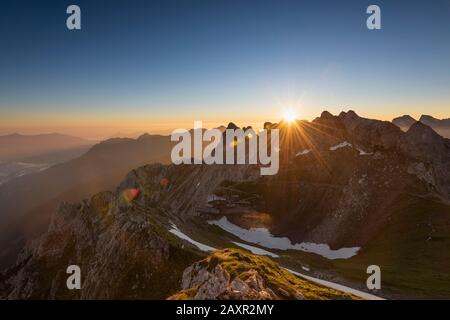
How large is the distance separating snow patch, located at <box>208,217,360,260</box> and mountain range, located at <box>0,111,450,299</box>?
0.65 meters

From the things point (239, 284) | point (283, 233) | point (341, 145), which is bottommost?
point (283, 233)

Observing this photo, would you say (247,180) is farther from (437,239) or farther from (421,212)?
(437,239)

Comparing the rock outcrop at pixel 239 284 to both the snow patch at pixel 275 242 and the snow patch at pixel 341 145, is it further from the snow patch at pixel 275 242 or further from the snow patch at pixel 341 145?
the snow patch at pixel 341 145

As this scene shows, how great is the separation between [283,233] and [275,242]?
8431 millimetres

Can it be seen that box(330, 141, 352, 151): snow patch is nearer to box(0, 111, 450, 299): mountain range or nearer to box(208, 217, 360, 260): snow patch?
box(0, 111, 450, 299): mountain range

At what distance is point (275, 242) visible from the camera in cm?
13412

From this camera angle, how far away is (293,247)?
428 ft

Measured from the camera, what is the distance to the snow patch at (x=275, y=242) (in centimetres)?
11669

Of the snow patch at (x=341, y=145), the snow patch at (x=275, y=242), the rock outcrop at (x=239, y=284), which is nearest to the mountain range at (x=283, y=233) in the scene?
the rock outcrop at (x=239, y=284)

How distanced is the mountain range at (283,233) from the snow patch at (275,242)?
2.15 ft

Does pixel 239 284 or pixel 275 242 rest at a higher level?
pixel 239 284

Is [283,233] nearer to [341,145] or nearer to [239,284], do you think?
[341,145]

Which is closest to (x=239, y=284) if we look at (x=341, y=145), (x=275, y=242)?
(x=275, y=242)

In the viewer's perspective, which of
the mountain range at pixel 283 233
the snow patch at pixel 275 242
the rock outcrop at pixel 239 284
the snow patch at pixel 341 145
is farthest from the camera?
the snow patch at pixel 341 145
